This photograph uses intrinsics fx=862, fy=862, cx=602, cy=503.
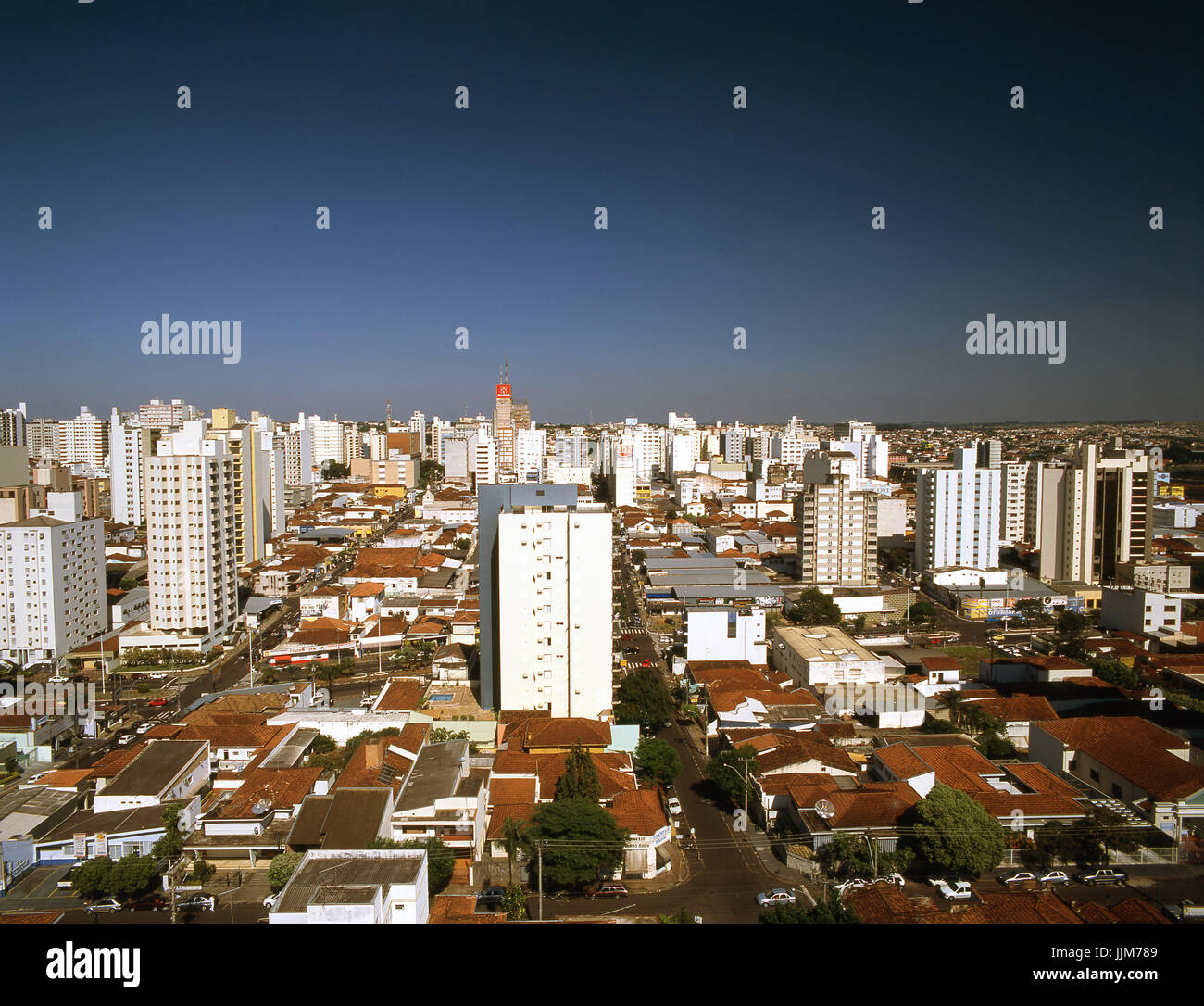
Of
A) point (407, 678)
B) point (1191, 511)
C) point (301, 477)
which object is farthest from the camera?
point (301, 477)

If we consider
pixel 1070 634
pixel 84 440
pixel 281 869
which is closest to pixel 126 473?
pixel 84 440

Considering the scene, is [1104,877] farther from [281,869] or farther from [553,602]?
[281,869]

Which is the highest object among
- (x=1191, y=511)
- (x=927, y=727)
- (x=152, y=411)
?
(x=152, y=411)

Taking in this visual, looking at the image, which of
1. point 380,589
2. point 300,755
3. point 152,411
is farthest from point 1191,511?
point 152,411

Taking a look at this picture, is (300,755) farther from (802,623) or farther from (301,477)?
(301,477)

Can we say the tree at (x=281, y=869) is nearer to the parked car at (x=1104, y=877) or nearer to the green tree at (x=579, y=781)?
the green tree at (x=579, y=781)
